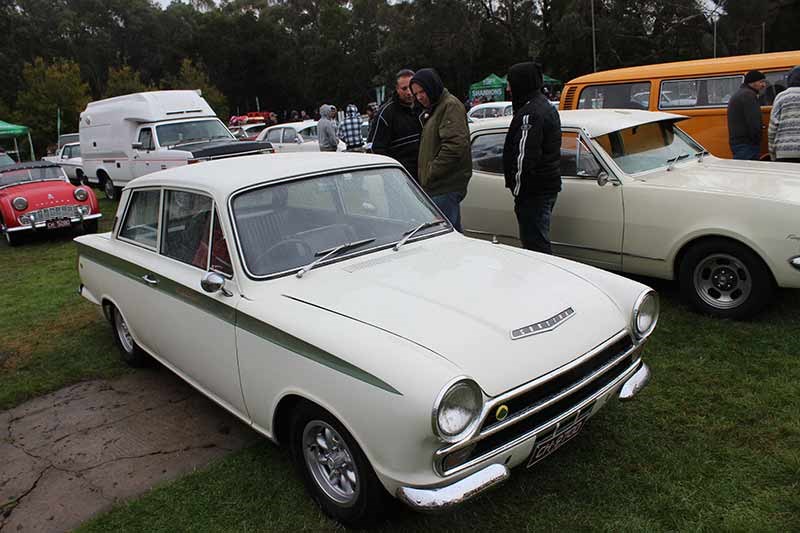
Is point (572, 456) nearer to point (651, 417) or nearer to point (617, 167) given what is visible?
point (651, 417)

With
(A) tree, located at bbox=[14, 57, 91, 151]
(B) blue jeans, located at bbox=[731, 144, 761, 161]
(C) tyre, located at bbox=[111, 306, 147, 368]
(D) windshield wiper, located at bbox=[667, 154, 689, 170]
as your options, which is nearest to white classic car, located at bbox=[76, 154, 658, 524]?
(C) tyre, located at bbox=[111, 306, 147, 368]

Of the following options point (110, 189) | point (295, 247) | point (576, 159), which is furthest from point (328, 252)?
point (110, 189)

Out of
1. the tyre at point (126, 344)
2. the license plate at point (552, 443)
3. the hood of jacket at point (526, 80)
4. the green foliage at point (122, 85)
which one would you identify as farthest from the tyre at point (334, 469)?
the green foliage at point (122, 85)

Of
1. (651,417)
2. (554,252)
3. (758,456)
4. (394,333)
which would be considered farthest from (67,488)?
(554,252)


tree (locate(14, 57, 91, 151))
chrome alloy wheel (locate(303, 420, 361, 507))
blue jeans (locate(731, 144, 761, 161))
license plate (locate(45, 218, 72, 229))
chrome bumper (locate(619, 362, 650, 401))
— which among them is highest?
tree (locate(14, 57, 91, 151))

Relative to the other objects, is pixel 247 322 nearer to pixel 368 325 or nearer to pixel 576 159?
pixel 368 325

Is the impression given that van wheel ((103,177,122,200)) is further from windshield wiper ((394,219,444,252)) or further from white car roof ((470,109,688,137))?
windshield wiper ((394,219,444,252))

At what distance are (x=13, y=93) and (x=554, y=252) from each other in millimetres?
55178

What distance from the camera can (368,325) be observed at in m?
2.76

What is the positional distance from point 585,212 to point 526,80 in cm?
133

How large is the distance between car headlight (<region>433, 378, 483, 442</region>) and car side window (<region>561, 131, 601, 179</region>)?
370 centimetres

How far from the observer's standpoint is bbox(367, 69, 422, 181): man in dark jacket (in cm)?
621

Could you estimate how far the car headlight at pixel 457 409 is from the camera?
2.33 meters

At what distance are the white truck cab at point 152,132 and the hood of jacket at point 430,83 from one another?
6.68m
